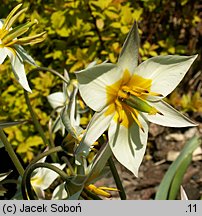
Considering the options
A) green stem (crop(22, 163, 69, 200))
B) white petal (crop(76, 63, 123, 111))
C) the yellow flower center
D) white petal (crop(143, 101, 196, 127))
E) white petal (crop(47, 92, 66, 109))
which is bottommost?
white petal (crop(47, 92, 66, 109))

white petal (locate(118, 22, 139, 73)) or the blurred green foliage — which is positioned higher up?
white petal (locate(118, 22, 139, 73))

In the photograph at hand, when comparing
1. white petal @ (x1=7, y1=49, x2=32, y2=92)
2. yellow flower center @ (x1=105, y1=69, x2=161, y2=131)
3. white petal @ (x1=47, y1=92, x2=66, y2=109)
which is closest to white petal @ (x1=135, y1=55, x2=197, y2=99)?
yellow flower center @ (x1=105, y1=69, x2=161, y2=131)

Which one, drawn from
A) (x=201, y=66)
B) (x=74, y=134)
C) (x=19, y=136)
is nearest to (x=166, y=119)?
(x=74, y=134)

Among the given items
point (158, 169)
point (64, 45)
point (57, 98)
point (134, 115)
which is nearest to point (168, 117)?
point (134, 115)

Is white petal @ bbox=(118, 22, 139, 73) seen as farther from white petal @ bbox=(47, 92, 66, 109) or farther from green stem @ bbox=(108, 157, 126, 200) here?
white petal @ bbox=(47, 92, 66, 109)

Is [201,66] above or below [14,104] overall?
below

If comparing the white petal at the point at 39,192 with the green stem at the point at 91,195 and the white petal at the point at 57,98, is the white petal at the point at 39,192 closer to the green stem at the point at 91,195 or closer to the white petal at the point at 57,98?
the green stem at the point at 91,195

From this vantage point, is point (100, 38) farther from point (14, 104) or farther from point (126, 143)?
point (126, 143)
